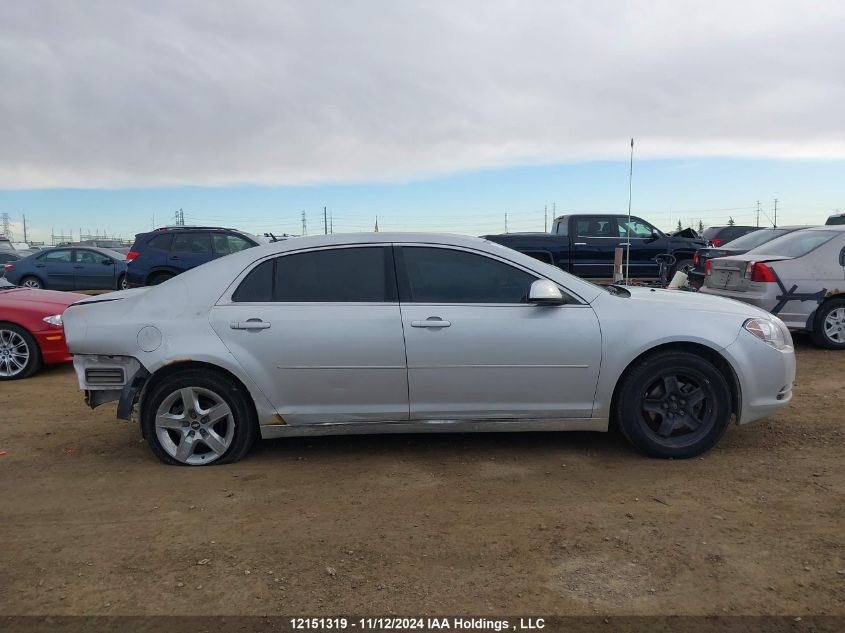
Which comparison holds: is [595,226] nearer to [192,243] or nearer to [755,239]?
[755,239]

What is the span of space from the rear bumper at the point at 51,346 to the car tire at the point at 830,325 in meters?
8.84

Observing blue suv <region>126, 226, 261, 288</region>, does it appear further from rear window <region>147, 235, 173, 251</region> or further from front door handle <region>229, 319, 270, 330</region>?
front door handle <region>229, 319, 270, 330</region>

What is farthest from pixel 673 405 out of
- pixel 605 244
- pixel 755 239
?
pixel 605 244

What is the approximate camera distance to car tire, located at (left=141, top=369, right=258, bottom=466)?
13.7 feet

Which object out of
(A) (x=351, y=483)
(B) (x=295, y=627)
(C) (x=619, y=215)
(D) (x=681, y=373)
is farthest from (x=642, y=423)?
(C) (x=619, y=215)

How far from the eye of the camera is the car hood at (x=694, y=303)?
4.32 metres

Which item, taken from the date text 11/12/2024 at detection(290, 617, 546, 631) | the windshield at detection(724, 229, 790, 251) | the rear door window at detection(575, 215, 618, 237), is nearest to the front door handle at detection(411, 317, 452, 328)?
the date text 11/12/2024 at detection(290, 617, 546, 631)

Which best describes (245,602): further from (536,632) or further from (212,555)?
(536,632)

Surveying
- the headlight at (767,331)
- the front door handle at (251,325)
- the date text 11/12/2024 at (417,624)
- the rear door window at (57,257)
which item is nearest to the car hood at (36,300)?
the front door handle at (251,325)

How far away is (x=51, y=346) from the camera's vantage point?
724 centimetres

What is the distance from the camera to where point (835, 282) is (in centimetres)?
776

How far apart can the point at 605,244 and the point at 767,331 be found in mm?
10128

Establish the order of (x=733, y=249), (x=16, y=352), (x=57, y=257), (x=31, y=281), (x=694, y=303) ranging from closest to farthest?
(x=694, y=303), (x=16, y=352), (x=733, y=249), (x=31, y=281), (x=57, y=257)

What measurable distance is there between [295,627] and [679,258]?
13835 millimetres
